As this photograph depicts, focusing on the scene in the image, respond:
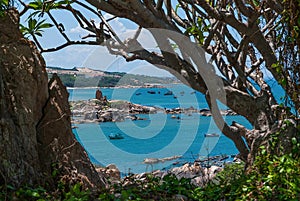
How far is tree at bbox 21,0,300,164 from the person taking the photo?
4294mm

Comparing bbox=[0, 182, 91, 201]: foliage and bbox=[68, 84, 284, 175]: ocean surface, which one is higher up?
bbox=[68, 84, 284, 175]: ocean surface

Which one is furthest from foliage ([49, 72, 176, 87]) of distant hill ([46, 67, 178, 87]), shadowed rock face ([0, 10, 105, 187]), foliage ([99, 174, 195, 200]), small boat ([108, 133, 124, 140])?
small boat ([108, 133, 124, 140])

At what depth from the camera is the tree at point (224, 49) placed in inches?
169

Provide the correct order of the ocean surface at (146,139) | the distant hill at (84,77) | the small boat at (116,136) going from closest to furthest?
the distant hill at (84,77)
the ocean surface at (146,139)
the small boat at (116,136)

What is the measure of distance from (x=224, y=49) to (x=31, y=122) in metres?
2.51

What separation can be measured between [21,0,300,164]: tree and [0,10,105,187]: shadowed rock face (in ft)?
1.89

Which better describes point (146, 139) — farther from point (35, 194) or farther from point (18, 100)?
point (35, 194)

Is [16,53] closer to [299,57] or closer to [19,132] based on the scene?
[19,132]

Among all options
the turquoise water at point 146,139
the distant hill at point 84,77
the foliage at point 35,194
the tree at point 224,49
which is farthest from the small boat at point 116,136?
the foliage at point 35,194

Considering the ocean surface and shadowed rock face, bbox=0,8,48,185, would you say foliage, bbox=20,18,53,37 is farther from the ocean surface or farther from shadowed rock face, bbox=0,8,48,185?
the ocean surface

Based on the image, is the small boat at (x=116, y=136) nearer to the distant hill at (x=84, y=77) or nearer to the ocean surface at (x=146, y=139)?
the ocean surface at (x=146, y=139)

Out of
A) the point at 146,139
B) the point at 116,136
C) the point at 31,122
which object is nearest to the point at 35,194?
the point at 31,122

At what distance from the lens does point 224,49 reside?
17.2 feet

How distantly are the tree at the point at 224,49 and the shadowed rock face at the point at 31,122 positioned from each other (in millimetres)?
577
